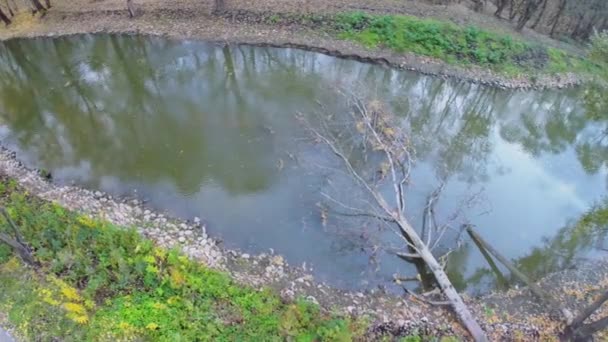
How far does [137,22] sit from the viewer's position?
75.0ft

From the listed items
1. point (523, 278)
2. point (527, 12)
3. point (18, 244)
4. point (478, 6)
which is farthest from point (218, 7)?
point (523, 278)

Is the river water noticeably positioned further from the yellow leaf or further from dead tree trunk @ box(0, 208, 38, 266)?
the yellow leaf

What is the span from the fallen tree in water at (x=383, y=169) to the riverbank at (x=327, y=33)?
5099 mm

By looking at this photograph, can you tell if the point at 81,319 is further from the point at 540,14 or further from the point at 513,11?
the point at 540,14

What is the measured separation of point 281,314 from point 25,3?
2420 centimetres

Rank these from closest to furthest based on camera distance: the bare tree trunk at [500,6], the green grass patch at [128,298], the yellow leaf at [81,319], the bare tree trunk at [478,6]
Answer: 1. the yellow leaf at [81,319]
2. the green grass patch at [128,298]
3. the bare tree trunk at [500,6]
4. the bare tree trunk at [478,6]

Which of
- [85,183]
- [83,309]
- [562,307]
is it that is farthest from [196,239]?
[562,307]

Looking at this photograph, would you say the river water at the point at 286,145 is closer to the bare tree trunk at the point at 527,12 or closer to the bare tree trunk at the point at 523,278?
the bare tree trunk at the point at 523,278

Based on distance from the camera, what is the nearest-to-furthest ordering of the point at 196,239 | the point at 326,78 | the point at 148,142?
the point at 196,239 < the point at 148,142 < the point at 326,78

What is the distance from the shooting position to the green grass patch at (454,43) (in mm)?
21766

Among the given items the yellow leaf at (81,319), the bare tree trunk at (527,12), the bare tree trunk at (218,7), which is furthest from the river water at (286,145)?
the bare tree trunk at (527,12)

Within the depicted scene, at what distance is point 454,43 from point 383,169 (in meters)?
10.5

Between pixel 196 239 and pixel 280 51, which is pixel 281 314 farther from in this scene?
pixel 280 51

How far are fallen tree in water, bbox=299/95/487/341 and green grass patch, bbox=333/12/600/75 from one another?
18.3ft
